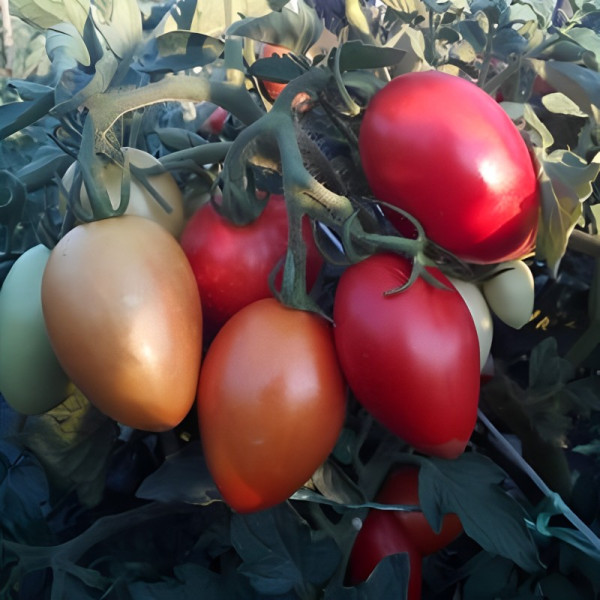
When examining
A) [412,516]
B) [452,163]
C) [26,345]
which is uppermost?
[452,163]

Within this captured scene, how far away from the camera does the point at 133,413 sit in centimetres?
32

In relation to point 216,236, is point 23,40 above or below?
below

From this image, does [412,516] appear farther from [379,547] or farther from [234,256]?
[234,256]

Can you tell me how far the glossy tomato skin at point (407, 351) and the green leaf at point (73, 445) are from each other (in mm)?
175

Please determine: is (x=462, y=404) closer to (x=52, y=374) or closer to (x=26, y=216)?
(x=52, y=374)

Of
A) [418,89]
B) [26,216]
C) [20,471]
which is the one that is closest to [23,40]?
[26,216]

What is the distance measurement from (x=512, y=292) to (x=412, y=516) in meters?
0.15

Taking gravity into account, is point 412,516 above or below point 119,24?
below

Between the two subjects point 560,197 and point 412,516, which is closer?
point 560,197

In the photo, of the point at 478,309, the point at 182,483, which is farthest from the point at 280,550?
the point at 478,309

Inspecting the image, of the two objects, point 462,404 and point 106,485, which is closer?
point 462,404

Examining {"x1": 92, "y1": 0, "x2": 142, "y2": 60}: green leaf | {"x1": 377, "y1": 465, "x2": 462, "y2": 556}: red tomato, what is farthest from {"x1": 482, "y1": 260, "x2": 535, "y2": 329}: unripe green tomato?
{"x1": 92, "y1": 0, "x2": 142, "y2": 60}: green leaf

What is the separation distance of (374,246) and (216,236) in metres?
0.08

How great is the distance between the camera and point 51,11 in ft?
1.21
